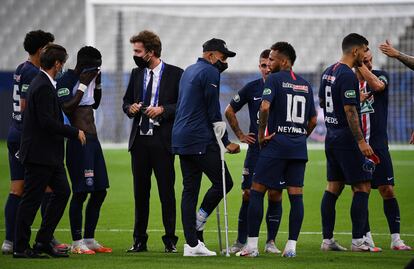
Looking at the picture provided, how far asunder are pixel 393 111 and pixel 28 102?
1954 centimetres

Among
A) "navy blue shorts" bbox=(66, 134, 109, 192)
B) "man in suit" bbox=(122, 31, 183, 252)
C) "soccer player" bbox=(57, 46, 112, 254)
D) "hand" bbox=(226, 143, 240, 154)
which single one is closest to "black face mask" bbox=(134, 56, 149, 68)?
"man in suit" bbox=(122, 31, 183, 252)

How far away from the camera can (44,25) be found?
38719 mm

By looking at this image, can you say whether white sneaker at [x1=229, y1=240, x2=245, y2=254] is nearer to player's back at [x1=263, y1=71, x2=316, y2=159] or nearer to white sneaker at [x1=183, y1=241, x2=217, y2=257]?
white sneaker at [x1=183, y1=241, x2=217, y2=257]

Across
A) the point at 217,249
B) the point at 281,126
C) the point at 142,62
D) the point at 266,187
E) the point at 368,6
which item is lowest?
the point at 217,249

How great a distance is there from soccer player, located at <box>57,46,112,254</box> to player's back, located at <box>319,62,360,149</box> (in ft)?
8.37

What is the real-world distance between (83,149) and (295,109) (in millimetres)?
2364

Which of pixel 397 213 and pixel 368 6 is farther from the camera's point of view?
pixel 368 6

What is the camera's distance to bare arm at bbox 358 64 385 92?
11281 mm

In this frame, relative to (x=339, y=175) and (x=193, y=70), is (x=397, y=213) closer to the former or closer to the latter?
(x=339, y=175)

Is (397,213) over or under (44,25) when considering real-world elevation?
under

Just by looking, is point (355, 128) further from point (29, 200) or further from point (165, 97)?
point (29, 200)

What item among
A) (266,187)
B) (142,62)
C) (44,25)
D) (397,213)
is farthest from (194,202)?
(44,25)

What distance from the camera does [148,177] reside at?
1115 cm

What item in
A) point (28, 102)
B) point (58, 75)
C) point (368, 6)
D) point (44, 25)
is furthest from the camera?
point (44, 25)
